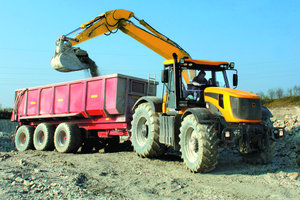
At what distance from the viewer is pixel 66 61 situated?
10.1m

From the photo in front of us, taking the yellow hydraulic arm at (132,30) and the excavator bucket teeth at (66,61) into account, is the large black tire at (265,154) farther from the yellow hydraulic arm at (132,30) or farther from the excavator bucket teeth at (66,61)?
the excavator bucket teeth at (66,61)

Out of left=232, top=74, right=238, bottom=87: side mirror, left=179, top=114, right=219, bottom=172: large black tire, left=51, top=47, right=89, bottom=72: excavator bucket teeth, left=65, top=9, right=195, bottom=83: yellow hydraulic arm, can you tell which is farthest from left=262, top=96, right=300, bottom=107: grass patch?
left=179, top=114, right=219, bottom=172: large black tire

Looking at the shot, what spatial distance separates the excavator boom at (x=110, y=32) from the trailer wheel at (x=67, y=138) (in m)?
2.01

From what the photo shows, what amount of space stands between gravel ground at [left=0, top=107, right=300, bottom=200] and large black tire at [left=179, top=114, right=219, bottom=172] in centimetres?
22

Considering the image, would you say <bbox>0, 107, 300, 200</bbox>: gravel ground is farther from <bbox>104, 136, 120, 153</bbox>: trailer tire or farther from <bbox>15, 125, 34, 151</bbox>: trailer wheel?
<bbox>15, 125, 34, 151</bbox>: trailer wheel

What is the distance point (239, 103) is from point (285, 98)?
664 inches

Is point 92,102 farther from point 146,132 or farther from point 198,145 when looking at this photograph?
point 198,145

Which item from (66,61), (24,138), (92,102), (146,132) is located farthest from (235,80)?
(24,138)

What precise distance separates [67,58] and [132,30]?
7.89 ft

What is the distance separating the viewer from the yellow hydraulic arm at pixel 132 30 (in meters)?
10.1

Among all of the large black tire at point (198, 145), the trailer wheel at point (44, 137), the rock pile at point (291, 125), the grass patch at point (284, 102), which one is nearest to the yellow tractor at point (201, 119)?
the large black tire at point (198, 145)

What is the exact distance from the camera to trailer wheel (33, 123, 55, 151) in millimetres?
11211

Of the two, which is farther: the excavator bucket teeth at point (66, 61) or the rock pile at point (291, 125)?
the excavator bucket teeth at point (66, 61)

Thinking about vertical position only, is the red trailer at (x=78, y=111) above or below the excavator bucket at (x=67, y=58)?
below
